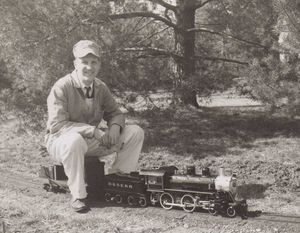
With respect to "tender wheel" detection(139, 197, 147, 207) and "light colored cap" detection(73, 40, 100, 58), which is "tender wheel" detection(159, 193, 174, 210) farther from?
"light colored cap" detection(73, 40, 100, 58)

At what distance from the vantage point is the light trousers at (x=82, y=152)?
16.9ft

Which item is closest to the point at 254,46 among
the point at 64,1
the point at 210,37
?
the point at 210,37

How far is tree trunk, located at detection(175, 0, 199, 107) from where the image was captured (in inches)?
386

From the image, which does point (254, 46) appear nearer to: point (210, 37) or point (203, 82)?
point (203, 82)

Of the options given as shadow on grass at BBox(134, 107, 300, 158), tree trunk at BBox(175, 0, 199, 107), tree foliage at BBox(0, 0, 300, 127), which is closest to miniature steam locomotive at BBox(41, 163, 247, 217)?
tree foliage at BBox(0, 0, 300, 127)

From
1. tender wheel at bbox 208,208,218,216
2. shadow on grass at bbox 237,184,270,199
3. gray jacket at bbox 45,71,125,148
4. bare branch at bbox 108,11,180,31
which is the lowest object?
shadow on grass at bbox 237,184,270,199

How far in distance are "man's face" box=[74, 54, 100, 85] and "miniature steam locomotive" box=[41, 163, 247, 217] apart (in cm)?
101

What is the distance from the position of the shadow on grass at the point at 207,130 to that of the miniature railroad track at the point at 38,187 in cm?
253

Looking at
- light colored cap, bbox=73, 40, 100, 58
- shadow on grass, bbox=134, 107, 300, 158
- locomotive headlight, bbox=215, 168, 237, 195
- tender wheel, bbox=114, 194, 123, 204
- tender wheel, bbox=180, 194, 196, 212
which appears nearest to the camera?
locomotive headlight, bbox=215, 168, 237, 195

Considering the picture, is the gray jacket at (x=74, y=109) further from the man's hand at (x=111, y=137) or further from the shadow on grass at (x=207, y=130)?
the shadow on grass at (x=207, y=130)

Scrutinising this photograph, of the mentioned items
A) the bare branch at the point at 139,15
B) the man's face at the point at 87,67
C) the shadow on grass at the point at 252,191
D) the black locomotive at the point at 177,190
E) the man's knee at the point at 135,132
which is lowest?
the shadow on grass at the point at 252,191

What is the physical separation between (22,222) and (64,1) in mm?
3940

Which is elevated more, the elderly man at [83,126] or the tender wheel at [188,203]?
the elderly man at [83,126]

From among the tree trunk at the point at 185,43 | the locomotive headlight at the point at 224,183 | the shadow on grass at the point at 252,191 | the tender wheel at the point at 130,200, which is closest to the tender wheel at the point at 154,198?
the tender wheel at the point at 130,200
